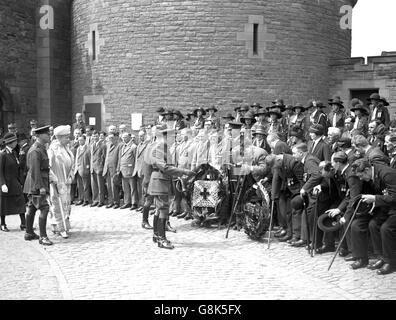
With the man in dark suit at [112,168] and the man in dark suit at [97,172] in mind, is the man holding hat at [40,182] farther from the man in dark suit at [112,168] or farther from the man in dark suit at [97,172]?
the man in dark suit at [97,172]

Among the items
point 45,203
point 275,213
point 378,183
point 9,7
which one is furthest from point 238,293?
point 9,7

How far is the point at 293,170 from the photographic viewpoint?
844cm

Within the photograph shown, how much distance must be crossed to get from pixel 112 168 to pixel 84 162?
3.84 ft

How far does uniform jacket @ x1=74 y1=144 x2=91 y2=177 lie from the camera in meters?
13.9

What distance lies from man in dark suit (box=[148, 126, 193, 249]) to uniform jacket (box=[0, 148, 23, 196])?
12.4ft

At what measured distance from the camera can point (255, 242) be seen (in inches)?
344

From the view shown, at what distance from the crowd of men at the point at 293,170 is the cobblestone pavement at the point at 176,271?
443mm

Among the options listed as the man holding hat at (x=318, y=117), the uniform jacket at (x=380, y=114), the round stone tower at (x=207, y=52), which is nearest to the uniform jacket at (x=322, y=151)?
the uniform jacket at (x=380, y=114)

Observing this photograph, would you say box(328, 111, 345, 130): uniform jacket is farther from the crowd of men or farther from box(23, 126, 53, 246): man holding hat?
box(23, 126, 53, 246): man holding hat

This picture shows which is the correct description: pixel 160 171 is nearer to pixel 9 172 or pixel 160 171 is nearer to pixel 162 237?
pixel 162 237

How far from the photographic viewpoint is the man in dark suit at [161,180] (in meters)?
8.31

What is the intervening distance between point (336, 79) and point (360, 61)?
115cm

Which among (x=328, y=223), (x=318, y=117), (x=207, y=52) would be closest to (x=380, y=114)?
(x=318, y=117)

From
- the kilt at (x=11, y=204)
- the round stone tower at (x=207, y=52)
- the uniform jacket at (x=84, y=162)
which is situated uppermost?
the round stone tower at (x=207, y=52)
